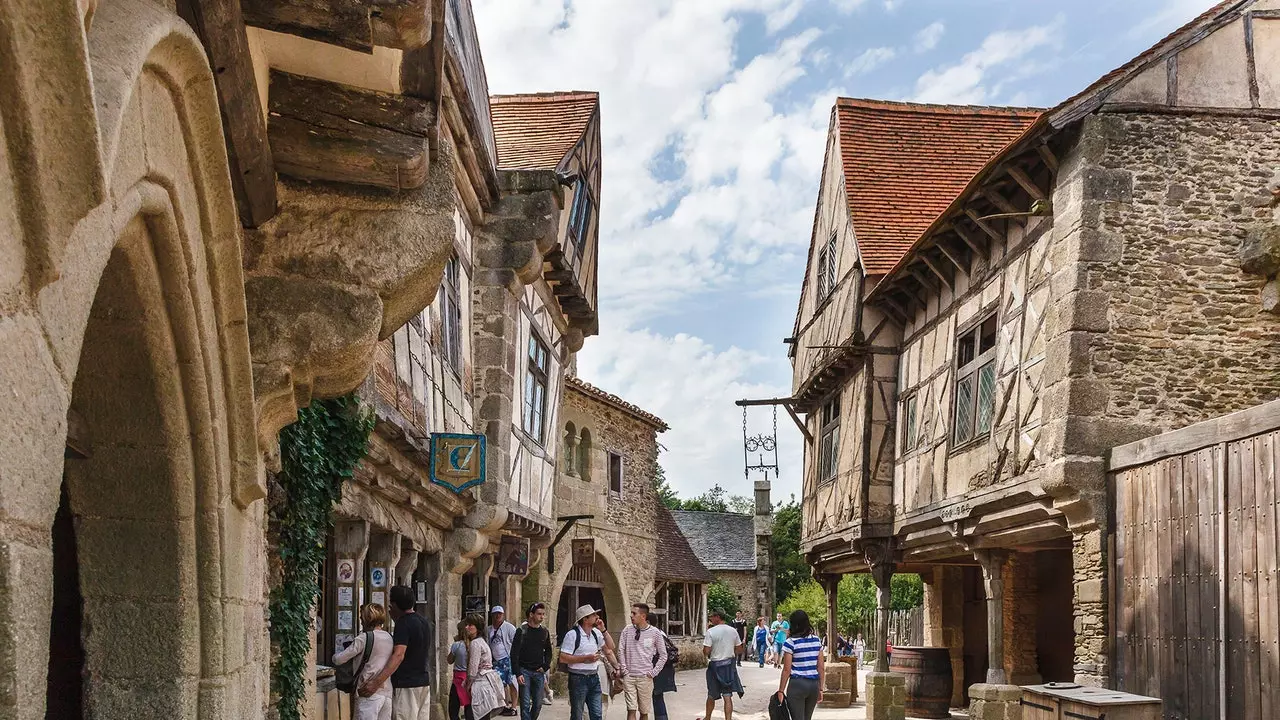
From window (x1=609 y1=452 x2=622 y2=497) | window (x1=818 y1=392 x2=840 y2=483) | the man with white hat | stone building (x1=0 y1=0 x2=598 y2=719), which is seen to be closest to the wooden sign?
window (x1=609 y1=452 x2=622 y2=497)

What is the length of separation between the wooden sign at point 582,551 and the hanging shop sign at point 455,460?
471 inches

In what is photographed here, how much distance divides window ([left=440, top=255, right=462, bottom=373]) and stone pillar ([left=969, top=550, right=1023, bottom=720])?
555 cm

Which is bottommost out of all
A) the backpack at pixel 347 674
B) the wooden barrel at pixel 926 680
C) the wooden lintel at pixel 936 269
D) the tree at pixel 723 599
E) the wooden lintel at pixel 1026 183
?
the tree at pixel 723 599

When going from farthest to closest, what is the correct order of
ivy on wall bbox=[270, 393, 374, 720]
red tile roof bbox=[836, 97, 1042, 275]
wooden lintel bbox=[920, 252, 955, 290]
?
red tile roof bbox=[836, 97, 1042, 275] → wooden lintel bbox=[920, 252, 955, 290] → ivy on wall bbox=[270, 393, 374, 720]

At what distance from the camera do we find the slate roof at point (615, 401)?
21.2 meters

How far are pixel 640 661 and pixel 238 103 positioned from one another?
25.3 feet

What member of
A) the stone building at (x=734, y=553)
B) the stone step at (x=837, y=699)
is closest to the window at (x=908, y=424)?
the stone step at (x=837, y=699)

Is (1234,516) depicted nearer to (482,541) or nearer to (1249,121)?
(1249,121)

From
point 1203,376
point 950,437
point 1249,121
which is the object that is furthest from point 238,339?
point 950,437

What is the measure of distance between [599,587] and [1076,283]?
15.7 meters

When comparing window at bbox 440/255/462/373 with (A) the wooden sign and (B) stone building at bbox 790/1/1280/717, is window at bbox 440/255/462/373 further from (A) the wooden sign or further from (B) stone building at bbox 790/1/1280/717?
(A) the wooden sign

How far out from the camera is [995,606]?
492 inches

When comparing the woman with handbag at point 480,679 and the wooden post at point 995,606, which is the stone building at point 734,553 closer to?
the wooden post at point 995,606

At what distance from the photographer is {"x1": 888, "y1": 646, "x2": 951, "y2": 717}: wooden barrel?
619 inches
